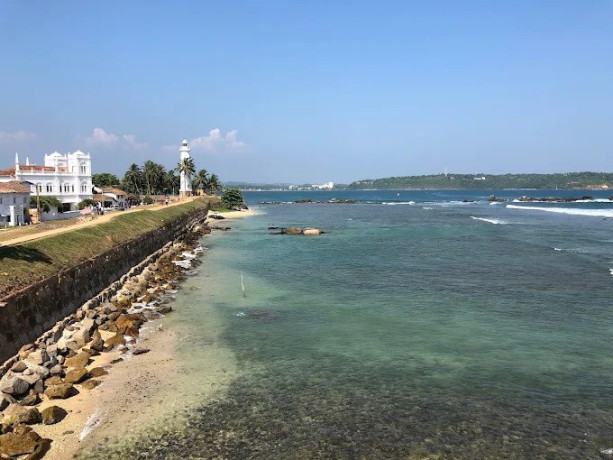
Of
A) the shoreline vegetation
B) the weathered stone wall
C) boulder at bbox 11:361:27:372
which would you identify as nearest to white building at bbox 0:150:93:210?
the weathered stone wall

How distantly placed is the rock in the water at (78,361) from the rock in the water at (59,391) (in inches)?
95.9

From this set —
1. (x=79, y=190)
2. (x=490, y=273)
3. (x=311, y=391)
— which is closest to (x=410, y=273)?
(x=490, y=273)

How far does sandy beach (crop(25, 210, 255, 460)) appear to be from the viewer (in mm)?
14479

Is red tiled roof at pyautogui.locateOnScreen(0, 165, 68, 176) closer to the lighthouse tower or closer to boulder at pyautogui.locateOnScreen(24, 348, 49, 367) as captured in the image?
boulder at pyautogui.locateOnScreen(24, 348, 49, 367)

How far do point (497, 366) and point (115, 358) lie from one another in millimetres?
16164

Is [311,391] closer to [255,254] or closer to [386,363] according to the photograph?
[386,363]

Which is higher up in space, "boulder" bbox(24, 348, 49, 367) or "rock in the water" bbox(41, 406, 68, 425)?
"boulder" bbox(24, 348, 49, 367)

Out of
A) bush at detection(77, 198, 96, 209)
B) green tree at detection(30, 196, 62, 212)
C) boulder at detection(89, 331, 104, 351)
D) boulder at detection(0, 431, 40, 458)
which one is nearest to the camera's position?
boulder at detection(0, 431, 40, 458)

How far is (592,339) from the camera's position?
22594mm

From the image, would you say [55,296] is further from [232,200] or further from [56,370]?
[232,200]

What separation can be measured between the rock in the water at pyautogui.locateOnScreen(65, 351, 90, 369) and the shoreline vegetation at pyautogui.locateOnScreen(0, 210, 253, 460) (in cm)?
4

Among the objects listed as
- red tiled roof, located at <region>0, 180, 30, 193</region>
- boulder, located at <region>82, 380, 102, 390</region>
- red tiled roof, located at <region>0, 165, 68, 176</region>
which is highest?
red tiled roof, located at <region>0, 165, 68, 176</region>

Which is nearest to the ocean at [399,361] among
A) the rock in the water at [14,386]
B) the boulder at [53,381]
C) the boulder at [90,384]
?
the boulder at [90,384]

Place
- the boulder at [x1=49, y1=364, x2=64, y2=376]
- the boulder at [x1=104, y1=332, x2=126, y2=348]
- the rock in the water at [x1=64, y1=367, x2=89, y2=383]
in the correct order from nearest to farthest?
the rock in the water at [x1=64, y1=367, x2=89, y2=383] < the boulder at [x1=49, y1=364, x2=64, y2=376] < the boulder at [x1=104, y1=332, x2=126, y2=348]
